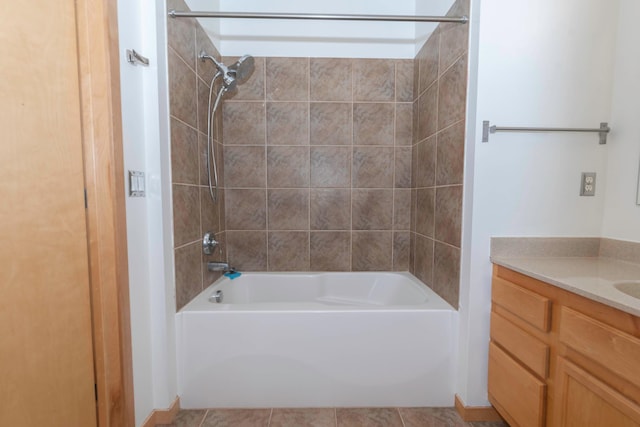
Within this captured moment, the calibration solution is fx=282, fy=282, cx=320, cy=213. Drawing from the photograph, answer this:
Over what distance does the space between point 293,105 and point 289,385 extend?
1829 mm

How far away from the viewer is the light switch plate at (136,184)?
1.19 m

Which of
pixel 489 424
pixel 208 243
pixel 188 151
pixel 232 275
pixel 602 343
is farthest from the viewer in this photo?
pixel 232 275

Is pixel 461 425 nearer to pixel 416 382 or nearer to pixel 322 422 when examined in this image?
pixel 416 382

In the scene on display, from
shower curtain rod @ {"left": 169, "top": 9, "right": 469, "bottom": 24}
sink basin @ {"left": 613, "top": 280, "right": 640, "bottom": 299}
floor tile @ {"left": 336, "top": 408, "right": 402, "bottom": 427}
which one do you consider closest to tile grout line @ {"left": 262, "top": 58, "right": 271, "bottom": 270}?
shower curtain rod @ {"left": 169, "top": 9, "right": 469, "bottom": 24}

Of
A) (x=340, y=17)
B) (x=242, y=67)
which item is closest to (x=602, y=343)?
(x=340, y=17)

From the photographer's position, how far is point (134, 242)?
1221mm

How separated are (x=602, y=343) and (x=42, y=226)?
68.6 inches

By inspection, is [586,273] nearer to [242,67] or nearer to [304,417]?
[304,417]

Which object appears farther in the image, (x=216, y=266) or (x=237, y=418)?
(x=216, y=266)

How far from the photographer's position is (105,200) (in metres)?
1.04

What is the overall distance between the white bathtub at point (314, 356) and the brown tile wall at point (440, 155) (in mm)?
311

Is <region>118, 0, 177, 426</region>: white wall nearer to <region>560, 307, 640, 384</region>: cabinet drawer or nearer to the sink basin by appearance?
<region>560, 307, 640, 384</region>: cabinet drawer

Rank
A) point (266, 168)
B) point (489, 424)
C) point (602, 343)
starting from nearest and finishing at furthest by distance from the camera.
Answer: point (602, 343)
point (489, 424)
point (266, 168)

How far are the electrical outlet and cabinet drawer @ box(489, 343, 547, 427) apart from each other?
2.79 ft
